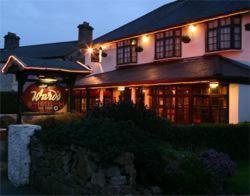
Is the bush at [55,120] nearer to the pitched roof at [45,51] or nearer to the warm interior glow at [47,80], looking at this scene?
the warm interior glow at [47,80]

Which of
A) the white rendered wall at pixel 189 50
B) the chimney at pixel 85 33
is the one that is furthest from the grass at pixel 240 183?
the chimney at pixel 85 33

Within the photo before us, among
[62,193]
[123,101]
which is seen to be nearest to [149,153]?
→ [62,193]

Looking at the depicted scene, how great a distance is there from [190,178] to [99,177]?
1752mm

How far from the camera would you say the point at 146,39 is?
25.8 meters

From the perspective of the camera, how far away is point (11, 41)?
48.7 m

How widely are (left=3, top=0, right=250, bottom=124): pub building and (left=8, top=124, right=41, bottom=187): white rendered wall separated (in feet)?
19.3

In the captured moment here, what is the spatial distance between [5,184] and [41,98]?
2.70 metres

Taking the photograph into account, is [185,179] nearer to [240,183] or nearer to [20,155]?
[240,183]

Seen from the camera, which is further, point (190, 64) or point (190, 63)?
point (190, 63)

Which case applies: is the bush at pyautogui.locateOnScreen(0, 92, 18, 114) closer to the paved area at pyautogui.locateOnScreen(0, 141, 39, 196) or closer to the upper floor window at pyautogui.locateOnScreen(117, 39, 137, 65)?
the upper floor window at pyautogui.locateOnScreen(117, 39, 137, 65)

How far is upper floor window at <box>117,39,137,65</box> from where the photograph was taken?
2686 centimetres

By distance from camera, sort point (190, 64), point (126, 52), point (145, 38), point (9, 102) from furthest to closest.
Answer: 1. point (9, 102)
2. point (126, 52)
3. point (145, 38)
4. point (190, 64)

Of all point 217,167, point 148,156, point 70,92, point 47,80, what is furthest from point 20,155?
point 217,167

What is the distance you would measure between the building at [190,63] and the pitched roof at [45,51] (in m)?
13.3
